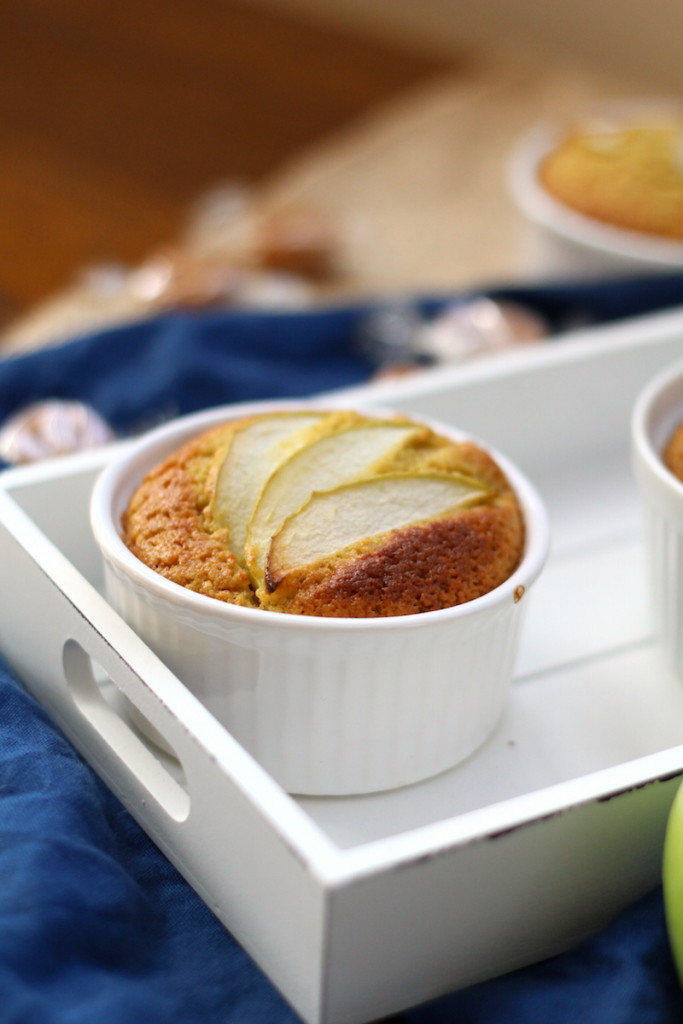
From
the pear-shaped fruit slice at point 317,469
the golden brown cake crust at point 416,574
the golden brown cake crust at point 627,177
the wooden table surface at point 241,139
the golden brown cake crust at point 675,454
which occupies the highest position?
the pear-shaped fruit slice at point 317,469

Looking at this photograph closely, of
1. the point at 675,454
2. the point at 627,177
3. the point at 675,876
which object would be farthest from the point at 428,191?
the point at 675,876

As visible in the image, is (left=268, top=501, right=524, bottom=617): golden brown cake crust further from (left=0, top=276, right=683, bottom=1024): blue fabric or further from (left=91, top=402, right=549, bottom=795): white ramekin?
(left=0, top=276, right=683, bottom=1024): blue fabric

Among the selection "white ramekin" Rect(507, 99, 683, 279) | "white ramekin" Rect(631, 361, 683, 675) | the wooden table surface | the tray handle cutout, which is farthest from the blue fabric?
"white ramekin" Rect(507, 99, 683, 279)

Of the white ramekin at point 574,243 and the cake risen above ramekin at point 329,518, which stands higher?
the cake risen above ramekin at point 329,518

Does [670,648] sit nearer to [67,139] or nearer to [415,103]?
[415,103]

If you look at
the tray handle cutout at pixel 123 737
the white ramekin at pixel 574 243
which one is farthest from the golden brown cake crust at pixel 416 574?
the white ramekin at pixel 574 243

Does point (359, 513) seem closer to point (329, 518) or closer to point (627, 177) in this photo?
point (329, 518)

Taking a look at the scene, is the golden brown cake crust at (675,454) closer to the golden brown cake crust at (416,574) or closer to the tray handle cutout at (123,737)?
the golden brown cake crust at (416,574)
